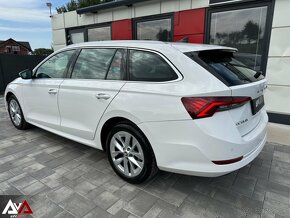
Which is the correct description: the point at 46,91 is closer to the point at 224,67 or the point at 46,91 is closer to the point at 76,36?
the point at 224,67

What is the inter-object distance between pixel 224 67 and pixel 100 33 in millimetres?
6509

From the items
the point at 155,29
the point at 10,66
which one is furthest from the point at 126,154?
the point at 10,66

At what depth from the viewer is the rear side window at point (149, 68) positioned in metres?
2.15

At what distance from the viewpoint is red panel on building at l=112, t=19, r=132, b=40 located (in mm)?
6863

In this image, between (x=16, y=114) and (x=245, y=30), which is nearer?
(x=16, y=114)

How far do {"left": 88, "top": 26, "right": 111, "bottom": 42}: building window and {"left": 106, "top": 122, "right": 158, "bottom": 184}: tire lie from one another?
5.83m

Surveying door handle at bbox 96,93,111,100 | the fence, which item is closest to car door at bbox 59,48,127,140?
door handle at bbox 96,93,111,100

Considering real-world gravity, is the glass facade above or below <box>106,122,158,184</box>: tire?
above

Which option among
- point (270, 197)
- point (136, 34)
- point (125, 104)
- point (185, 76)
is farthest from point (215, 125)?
point (136, 34)

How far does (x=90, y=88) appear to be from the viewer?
270cm

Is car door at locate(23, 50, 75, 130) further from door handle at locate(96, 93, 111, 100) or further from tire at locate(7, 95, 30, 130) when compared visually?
door handle at locate(96, 93, 111, 100)

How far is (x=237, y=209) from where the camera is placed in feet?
7.07

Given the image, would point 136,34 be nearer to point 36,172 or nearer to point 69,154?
point 69,154

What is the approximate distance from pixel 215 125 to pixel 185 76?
0.53m
